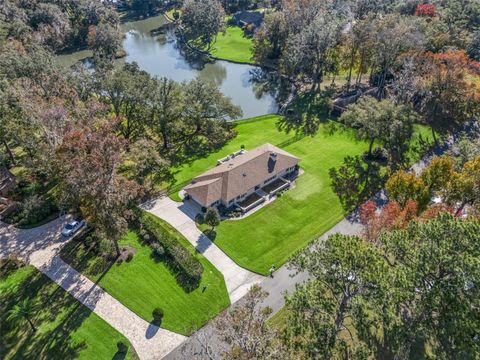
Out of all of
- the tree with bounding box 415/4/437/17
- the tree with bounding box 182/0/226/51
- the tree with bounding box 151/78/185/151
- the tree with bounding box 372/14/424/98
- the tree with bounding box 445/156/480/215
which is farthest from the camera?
the tree with bounding box 182/0/226/51

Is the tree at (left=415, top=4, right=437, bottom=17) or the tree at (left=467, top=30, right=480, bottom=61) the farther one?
the tree at (left=415, top=4, right=437, bottom=17)

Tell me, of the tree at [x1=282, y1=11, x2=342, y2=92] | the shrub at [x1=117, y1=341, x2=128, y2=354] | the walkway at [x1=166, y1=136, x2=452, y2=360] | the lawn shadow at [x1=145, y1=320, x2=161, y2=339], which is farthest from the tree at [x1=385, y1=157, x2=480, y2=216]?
the tree at [x1=282, y1=11, x2=342, y2=92]

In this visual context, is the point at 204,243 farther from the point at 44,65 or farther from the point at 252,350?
the point at 44,65

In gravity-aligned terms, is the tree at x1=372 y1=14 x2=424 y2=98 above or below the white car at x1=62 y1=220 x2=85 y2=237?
above

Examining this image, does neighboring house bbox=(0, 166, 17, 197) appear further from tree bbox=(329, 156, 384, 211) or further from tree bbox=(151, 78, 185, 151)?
tree bbox=(329, 156, 384, 211)

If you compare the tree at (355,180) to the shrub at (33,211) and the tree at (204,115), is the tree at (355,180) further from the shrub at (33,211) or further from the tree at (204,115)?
the shrub at (33,211)
